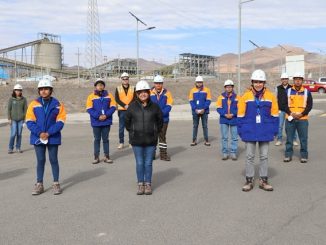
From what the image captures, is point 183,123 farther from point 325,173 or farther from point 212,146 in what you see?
point 325,173

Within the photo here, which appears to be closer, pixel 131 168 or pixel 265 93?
pixel 265 93

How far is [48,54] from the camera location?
9188cm

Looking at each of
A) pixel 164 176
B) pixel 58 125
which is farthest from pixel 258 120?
pixel 58 125

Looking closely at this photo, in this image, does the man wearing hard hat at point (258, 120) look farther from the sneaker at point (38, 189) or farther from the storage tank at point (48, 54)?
the storage tank at point (48, 54)

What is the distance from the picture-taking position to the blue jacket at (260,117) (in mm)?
7547

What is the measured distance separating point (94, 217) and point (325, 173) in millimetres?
4835

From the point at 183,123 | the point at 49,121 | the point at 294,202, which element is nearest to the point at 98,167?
the point at 49,121

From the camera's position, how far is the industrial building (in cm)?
8350

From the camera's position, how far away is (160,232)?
18.0 feet

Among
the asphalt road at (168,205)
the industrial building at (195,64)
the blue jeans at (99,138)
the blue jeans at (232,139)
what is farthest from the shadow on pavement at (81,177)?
the industrial building at (195,64)

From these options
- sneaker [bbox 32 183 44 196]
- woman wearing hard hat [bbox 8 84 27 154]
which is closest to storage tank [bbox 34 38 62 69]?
woman wearing hard hat [bbox 8 84 27 154]

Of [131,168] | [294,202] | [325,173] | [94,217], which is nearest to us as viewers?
[94,217]

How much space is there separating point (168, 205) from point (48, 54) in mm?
89191

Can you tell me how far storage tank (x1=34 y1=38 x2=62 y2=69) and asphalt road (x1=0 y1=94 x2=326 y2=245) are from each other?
274 ft
